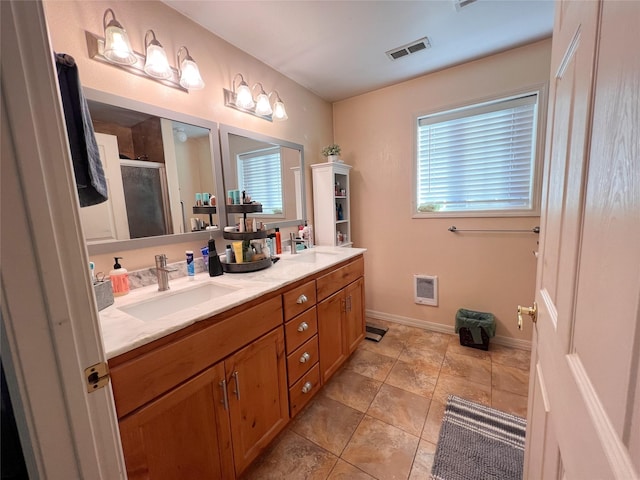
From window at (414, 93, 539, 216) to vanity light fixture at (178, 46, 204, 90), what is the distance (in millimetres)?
1860

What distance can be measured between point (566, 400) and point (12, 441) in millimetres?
1160

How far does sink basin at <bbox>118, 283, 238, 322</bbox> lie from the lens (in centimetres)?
113

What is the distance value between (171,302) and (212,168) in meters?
0.84

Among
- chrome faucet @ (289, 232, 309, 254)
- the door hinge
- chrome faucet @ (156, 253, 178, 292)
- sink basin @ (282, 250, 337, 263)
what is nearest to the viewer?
the door hinge

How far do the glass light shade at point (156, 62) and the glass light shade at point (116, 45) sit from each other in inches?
3.4

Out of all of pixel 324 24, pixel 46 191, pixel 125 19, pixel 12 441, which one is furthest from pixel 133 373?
pixel 324 24

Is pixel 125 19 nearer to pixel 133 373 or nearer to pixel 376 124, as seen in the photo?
pixel 133 373

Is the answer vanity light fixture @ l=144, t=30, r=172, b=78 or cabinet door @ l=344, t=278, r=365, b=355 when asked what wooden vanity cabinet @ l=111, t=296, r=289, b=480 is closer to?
cabinet door @ l=344, t=278, r=365, b=355

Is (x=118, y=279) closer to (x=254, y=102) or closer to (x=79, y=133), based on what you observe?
(x=79, y=133)

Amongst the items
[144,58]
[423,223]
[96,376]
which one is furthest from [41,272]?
[423,223]

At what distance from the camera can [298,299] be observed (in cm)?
141

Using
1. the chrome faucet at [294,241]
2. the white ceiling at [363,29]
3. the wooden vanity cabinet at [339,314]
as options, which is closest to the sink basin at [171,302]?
the wooden vanity cabinet at [339,314]

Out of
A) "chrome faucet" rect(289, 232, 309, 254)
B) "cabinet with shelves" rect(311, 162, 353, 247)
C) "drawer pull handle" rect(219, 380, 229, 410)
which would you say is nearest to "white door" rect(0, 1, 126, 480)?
"drawer pull handle" rect(219, 380, 229, 410)

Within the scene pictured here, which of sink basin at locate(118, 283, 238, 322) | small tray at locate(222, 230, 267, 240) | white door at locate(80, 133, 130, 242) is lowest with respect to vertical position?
sink basin at locate(118, 283, 238, 322)
